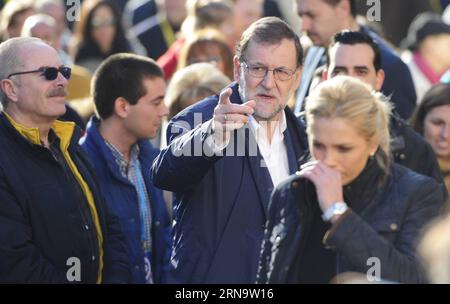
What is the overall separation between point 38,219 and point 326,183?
1682 millimetres

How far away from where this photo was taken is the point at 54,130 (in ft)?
19.9

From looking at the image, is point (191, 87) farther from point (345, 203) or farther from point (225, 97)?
point (345, 203)

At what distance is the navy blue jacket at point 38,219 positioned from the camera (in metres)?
5.57

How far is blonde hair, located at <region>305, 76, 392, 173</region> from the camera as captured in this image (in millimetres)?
4723

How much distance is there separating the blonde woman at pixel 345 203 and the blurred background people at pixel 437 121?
2.50 meters

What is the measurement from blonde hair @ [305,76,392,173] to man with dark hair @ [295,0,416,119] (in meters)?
2.66

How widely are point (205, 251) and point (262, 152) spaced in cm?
58

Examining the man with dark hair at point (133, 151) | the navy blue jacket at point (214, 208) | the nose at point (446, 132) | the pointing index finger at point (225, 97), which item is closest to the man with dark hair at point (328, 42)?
the nose at point (446, 132)

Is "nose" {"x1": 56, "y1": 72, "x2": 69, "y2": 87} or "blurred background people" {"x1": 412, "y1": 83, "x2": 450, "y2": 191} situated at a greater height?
"nose" {"x1": 56, "y1": 72, "x2": 69, "y2": 87}

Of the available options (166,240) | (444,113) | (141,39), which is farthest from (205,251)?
(141,39)

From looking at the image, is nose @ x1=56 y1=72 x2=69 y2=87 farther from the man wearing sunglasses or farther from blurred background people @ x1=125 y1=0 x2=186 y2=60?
blurred background people @ x1=125 y1=0 x2=186 y2=60

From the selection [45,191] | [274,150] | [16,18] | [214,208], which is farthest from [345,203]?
[16,18]

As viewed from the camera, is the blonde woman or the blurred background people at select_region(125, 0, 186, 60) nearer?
the blonde woman

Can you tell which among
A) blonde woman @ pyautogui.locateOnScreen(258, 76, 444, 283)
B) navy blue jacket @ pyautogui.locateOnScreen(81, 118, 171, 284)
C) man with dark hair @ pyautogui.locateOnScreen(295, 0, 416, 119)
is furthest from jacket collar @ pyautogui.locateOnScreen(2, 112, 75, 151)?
man with dark hair @ pyautogui.locateOnScreen(295, 0, 416, 119)
